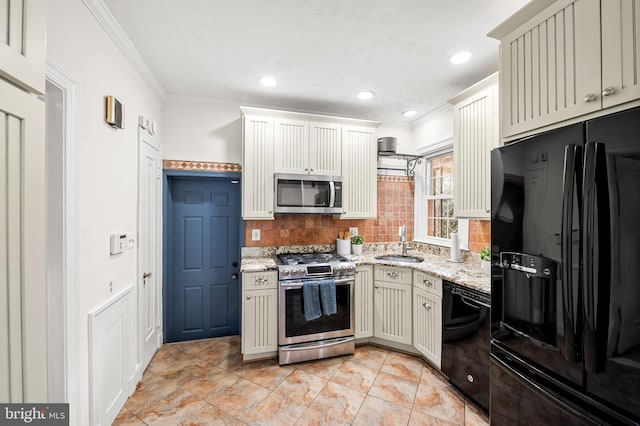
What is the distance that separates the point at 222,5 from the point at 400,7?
109cm

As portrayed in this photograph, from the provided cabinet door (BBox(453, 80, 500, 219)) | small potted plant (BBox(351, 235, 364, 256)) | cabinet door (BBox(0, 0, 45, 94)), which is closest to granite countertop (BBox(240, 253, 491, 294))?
small potted plant (BBox(351, 235, 364, 256))

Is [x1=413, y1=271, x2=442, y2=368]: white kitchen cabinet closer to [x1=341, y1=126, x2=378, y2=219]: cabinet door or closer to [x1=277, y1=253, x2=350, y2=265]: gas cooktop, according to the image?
[x1=277, y1=253, x2=350, y2=265]: gas cooktop

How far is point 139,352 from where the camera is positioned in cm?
226

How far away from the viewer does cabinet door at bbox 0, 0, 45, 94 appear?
2.01ft

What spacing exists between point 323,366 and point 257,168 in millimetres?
2092

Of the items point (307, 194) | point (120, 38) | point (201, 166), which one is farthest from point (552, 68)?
point (201, 166)

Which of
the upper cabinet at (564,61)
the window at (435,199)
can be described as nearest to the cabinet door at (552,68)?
the upper cabinet at (564,61)

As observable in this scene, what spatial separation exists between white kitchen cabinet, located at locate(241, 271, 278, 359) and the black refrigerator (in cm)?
184

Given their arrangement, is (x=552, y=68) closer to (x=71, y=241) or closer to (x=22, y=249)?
(x=22, y=249)

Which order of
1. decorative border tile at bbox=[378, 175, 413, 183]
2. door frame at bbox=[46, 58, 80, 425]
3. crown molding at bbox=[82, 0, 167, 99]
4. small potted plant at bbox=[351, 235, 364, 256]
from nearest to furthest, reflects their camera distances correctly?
door frame at bbox=[46, 58, 80, 425]
crown molding at bbox=[82, 0, 167, 99]
small potted plant at bbox=[351, 235, 364, 256]
decorative border tile at bbox=[378, 175, 413, 183]

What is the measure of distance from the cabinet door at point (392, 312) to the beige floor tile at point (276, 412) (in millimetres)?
1187

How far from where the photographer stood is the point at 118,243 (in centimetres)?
189

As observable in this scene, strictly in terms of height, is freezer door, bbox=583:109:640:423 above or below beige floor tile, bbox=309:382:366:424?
above

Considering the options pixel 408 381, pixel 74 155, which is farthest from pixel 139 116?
pixel 408 381
